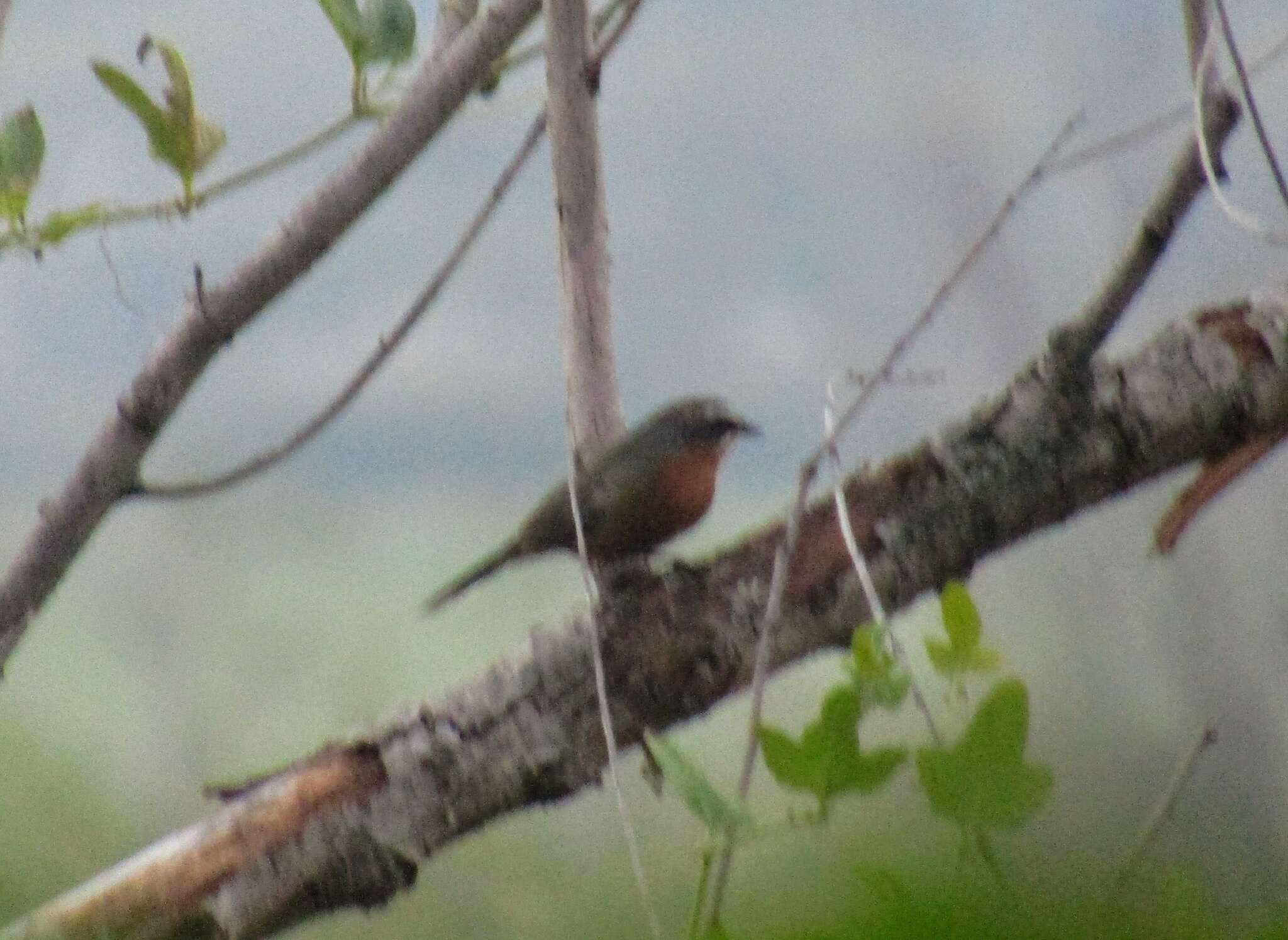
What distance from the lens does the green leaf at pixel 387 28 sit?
791 millimetres

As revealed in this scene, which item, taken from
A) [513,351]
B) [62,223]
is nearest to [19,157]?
[62,223]

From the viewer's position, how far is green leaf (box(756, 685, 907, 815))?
0.42 meters

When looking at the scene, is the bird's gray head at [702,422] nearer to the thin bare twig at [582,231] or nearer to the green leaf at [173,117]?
the thin bare twig at [582,231]

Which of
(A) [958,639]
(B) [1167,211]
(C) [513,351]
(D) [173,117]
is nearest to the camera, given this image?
(A) [958,639]

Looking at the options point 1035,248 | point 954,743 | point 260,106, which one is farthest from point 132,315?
point 954,743

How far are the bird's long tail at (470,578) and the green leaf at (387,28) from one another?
11.6 inches

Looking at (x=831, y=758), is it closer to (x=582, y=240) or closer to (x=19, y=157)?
(x=582, y=240)

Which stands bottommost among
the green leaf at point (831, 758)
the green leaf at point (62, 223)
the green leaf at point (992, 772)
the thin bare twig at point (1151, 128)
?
the green leaf at point (992, 772)

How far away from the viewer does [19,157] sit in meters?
0.81

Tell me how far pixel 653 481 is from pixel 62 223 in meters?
0.38

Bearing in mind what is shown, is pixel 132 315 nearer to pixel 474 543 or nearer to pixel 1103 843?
pixel 474 543

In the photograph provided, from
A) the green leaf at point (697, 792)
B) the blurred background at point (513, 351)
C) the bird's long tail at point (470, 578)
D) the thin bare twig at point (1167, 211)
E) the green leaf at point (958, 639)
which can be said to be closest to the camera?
the green leaf at point (697, 792)

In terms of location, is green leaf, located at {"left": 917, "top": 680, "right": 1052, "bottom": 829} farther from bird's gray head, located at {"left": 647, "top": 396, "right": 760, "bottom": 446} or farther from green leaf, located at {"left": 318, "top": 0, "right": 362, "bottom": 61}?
green leaf, located at {"left": 318, "top": 0, "right": 362, "bottom": 61}

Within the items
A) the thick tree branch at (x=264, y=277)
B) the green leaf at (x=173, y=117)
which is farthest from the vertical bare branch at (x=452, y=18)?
the green leaf at (x=173, y=117)
